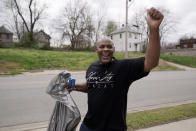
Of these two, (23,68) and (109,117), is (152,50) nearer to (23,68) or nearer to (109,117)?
(109,117)

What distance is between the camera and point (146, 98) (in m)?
6.00

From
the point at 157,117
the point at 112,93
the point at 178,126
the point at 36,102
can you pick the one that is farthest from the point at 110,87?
the point at 36,102

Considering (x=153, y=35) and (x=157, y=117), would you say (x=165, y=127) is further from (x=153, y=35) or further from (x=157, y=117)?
(x=153, y=35)

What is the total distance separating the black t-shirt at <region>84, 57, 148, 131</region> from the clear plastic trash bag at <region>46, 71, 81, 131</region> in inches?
9.1

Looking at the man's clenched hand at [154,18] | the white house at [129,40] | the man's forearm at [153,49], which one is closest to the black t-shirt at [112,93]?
the man's forearm at [153,49]

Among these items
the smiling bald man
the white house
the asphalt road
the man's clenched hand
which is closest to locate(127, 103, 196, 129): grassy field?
the asphalt road

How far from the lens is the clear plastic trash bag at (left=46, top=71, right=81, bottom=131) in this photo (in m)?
1.68

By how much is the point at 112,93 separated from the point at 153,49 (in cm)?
57

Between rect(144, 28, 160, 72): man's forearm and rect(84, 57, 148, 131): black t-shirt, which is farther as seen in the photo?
rect(84, 57, 148, 131): black t-shirt

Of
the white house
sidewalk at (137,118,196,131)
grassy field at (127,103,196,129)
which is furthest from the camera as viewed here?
the white house

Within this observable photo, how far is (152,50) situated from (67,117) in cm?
112

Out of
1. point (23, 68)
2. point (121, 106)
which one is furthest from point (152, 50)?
point (23, 68)

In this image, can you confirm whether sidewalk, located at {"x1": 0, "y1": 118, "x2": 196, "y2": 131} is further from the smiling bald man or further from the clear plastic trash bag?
the smiling bald man

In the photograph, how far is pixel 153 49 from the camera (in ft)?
4.25
